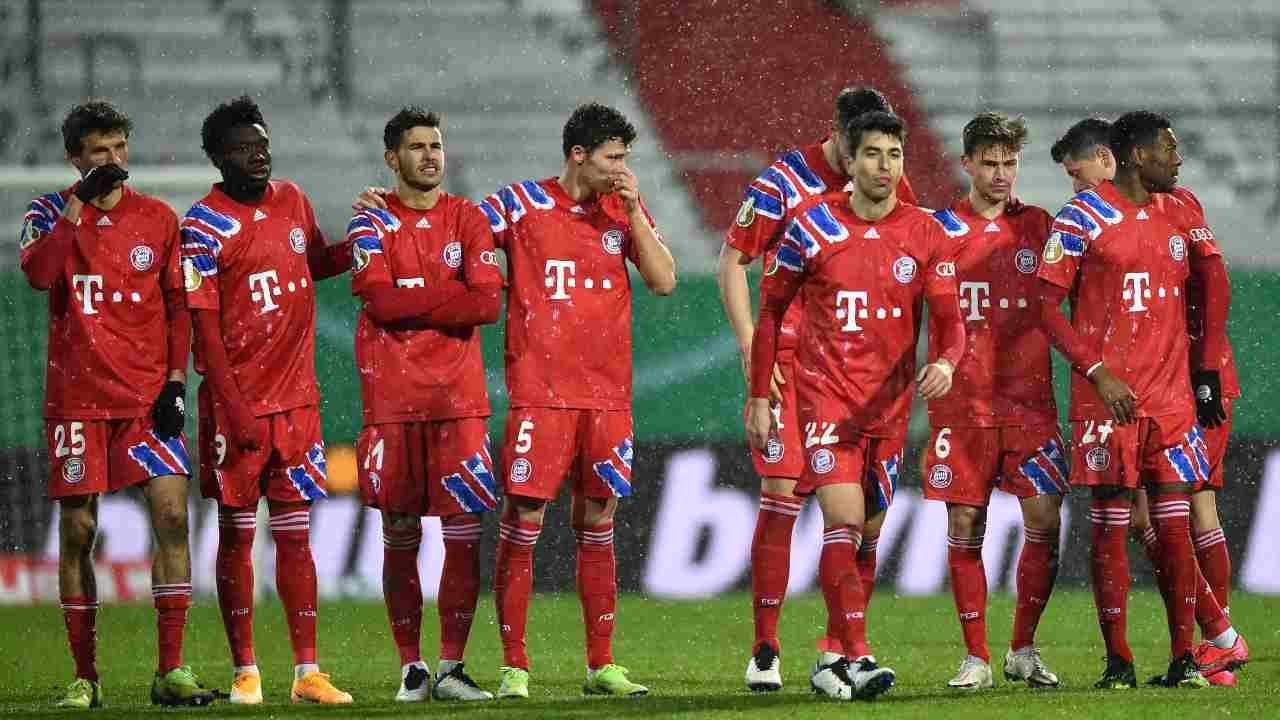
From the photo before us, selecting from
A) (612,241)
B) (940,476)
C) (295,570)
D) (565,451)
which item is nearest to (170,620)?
(295,570)

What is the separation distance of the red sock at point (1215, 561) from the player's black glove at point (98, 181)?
4.14 meters

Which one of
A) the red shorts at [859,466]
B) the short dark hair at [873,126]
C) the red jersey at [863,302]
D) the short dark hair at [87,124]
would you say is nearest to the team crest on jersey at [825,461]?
the red shorts at [859,466]

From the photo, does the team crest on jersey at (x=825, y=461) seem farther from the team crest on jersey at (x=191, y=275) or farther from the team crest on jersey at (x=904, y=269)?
the team crest on jersey at (x=191, y=275)

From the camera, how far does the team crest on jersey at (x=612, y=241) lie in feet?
23.8

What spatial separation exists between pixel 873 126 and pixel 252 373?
90.1 inches

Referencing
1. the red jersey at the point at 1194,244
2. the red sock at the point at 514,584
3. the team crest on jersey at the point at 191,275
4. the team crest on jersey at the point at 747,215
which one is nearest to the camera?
the team crest on jersey at the point at 191,275

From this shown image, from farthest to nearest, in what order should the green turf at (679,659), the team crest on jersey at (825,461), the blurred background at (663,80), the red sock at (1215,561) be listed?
the blurred background at (663,80) < the red sock at (1215,561) < the team crest on jersey at (825,461) < the green turf at (679,659)

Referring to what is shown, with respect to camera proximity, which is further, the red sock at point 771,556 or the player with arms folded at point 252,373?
the red sock at point 771,556

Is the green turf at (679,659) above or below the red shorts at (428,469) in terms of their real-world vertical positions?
below

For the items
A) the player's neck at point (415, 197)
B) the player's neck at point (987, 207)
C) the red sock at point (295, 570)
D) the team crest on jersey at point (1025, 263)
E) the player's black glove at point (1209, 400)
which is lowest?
the red sock at point (295, 570)

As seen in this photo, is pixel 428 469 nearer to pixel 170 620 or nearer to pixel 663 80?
pixel 170 620

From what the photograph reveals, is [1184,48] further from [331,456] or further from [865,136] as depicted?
[865,136]

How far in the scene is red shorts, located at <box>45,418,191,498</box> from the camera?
7.07 meters

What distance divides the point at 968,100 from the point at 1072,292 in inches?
344
